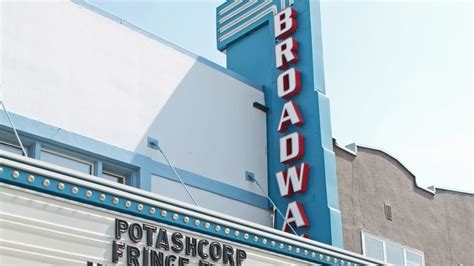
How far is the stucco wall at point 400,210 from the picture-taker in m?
15.7

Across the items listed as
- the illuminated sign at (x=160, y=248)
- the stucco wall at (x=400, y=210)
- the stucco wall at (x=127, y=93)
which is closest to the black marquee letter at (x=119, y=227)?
the illuminated sign at (x=160, y=248)

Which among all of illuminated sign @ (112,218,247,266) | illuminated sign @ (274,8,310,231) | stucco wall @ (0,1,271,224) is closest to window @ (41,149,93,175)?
stucco wall @ (0,1,271,224)

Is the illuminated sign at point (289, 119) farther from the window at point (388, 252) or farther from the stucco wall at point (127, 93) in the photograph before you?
the window at point (388, 252)

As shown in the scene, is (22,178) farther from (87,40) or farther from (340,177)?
(340,177)

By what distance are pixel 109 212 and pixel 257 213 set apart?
5.96 metres

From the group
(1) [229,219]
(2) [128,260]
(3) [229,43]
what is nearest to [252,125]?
(3) [229,43]

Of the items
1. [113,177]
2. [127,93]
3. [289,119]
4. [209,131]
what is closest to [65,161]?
[113,177]

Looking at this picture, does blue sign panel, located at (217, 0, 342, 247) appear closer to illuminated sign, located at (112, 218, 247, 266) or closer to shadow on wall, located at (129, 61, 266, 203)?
shadow on wall, located at (129, 61, 266, 203)

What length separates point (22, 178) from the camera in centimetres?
716

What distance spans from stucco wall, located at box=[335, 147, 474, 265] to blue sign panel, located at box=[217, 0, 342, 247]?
1878mm

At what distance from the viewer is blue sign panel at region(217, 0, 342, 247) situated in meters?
13.2

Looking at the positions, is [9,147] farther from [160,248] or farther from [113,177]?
[160,248]

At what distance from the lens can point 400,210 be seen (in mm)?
16906

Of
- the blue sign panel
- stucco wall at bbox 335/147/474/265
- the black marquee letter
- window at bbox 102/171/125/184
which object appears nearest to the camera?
the black marquee letter
